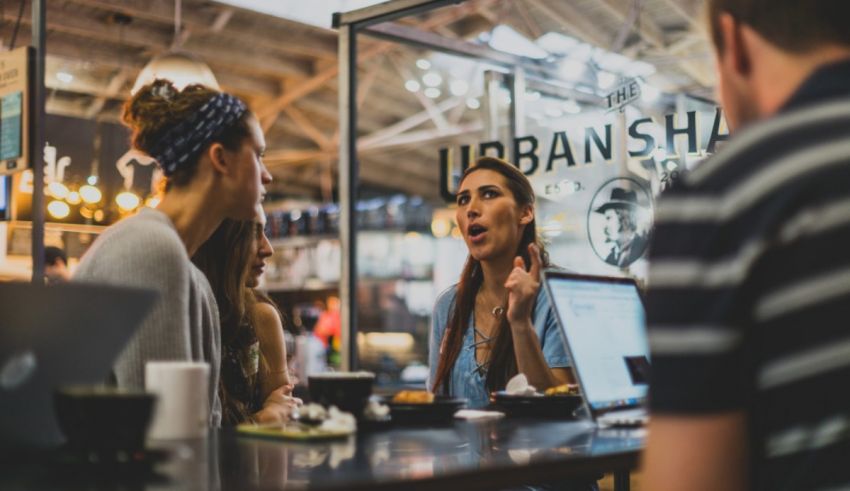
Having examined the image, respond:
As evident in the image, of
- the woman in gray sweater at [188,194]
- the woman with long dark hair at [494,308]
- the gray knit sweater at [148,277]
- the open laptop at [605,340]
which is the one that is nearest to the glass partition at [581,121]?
the woman with long dark hair at [494,308]

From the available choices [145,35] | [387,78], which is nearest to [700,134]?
[145,35]

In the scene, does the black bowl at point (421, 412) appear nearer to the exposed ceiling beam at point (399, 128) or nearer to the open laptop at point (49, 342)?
the open laptop at point (49, 342)

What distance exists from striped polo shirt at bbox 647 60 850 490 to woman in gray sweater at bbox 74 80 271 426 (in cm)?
119

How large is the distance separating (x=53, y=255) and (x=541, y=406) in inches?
113

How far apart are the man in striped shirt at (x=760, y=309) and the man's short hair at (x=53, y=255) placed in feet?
11.7

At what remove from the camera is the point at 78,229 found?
4.36 m

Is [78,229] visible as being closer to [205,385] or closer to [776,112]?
[205,385]

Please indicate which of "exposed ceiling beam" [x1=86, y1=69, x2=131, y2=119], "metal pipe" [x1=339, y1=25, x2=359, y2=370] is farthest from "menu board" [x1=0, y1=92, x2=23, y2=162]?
"metal pipe" [x1=339, y1=25, x2=359, y2=370]

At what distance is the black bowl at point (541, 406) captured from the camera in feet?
7.33

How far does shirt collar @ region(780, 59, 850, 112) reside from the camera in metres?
1.04

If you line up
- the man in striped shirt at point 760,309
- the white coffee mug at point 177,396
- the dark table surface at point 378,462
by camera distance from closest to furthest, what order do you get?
the man in striped shirt at point 760,309 → the dark table surface at point 378,462 → the white coffee mug at point 177,396

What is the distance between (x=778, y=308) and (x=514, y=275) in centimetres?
166

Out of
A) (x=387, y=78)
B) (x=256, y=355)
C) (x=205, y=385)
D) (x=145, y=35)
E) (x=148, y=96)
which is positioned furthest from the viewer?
(x=387, y=78)

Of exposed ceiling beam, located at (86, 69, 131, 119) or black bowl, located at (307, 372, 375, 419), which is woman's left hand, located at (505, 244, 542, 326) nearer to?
black bowl, located at (307, 372, 375, 419)
